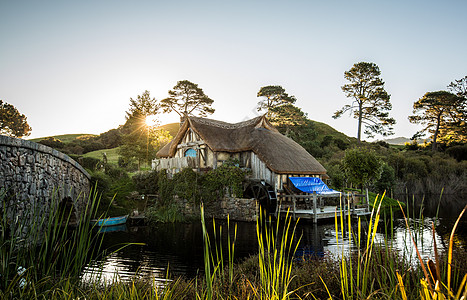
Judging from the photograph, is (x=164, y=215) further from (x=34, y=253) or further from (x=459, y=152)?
(x=459, y=152)

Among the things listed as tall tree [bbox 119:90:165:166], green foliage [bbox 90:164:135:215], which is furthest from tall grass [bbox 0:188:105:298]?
tall tree [bbox 119:90:165:166]

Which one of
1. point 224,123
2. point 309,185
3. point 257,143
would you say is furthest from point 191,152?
point 309,185

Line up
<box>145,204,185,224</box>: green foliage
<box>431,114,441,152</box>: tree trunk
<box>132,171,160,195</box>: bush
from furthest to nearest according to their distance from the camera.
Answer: <box>431,114,441,152</box>: tree trunk → <box>132,171,160,195</box>: bush → <box>145,204,185,224</box>: green foliage

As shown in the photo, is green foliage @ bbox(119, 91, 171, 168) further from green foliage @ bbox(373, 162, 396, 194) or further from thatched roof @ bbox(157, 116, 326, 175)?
green foliage @ bbox(373, 162, 396, 194)

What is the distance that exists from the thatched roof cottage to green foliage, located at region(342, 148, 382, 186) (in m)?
2.22

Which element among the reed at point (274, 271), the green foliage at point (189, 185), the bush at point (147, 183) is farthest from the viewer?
the bush at point (147, 183)

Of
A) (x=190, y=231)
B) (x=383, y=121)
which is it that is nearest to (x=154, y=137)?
(x=190, y=231)

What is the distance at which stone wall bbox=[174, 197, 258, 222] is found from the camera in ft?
57.2

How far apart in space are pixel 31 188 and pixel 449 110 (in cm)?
4937

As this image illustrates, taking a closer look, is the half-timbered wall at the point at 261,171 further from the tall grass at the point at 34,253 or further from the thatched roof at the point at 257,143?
the tall grass at the point at 34,253

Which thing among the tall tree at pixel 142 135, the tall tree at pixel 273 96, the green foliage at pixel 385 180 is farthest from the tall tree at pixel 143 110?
the green foliage at pixel 385 180

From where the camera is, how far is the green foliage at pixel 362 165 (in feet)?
66.4

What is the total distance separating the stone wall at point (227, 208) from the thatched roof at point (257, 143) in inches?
121

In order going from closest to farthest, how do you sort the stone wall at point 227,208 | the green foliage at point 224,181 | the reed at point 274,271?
the reed at point 274,271 → the stone wall at point 227,208 → the green foliage at point 224,181
